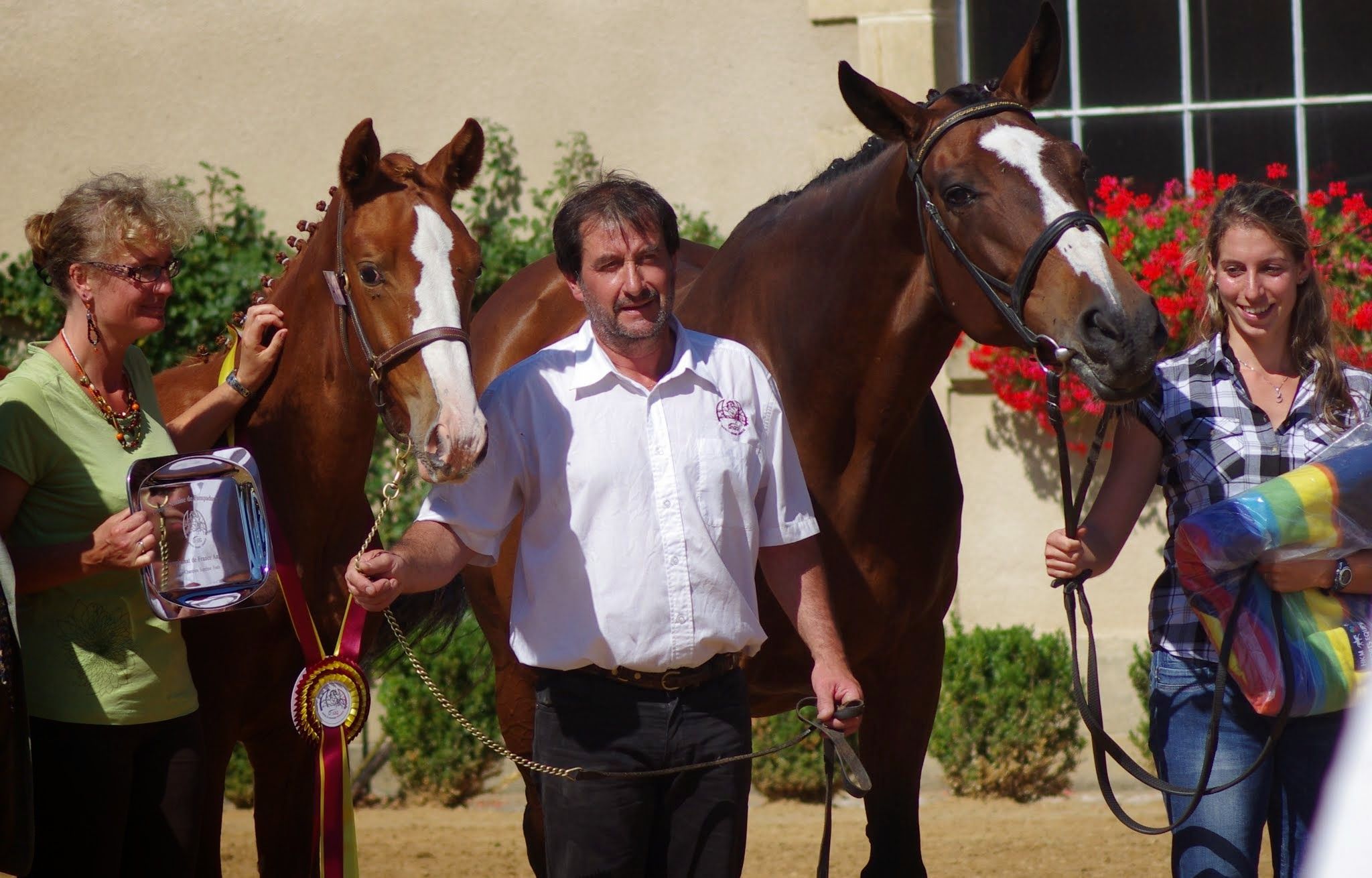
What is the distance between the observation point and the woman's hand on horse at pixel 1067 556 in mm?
2828

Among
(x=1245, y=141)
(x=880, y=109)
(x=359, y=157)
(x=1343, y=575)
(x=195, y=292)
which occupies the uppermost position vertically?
(x=1245, y=141)

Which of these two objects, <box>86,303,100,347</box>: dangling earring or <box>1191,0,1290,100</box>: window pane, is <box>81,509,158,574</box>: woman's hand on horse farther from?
<box>1191,0,1290,100</box>: window pane

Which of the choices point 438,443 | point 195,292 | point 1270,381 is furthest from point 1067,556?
point 195,292

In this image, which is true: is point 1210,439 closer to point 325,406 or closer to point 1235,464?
point 1235,464

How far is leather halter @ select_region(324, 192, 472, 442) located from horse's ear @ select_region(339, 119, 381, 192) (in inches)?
2.3

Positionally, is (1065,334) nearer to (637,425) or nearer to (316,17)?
(637,425)

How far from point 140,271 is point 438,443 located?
0.71m

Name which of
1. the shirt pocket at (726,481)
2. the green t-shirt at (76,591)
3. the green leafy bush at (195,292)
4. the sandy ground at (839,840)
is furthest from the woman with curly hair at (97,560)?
the green leafy bush at (195,292)

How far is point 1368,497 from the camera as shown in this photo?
2.76 metres

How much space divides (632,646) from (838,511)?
1.06 meters

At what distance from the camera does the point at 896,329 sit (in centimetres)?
331

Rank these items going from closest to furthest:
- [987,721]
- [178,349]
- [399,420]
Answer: [399,420]
[987,721]
[178,349]

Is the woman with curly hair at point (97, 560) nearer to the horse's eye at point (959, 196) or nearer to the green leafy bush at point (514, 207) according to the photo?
the horse's eye at point (959, 196)

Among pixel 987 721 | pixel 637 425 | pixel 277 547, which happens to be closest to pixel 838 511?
pixel 637 425
